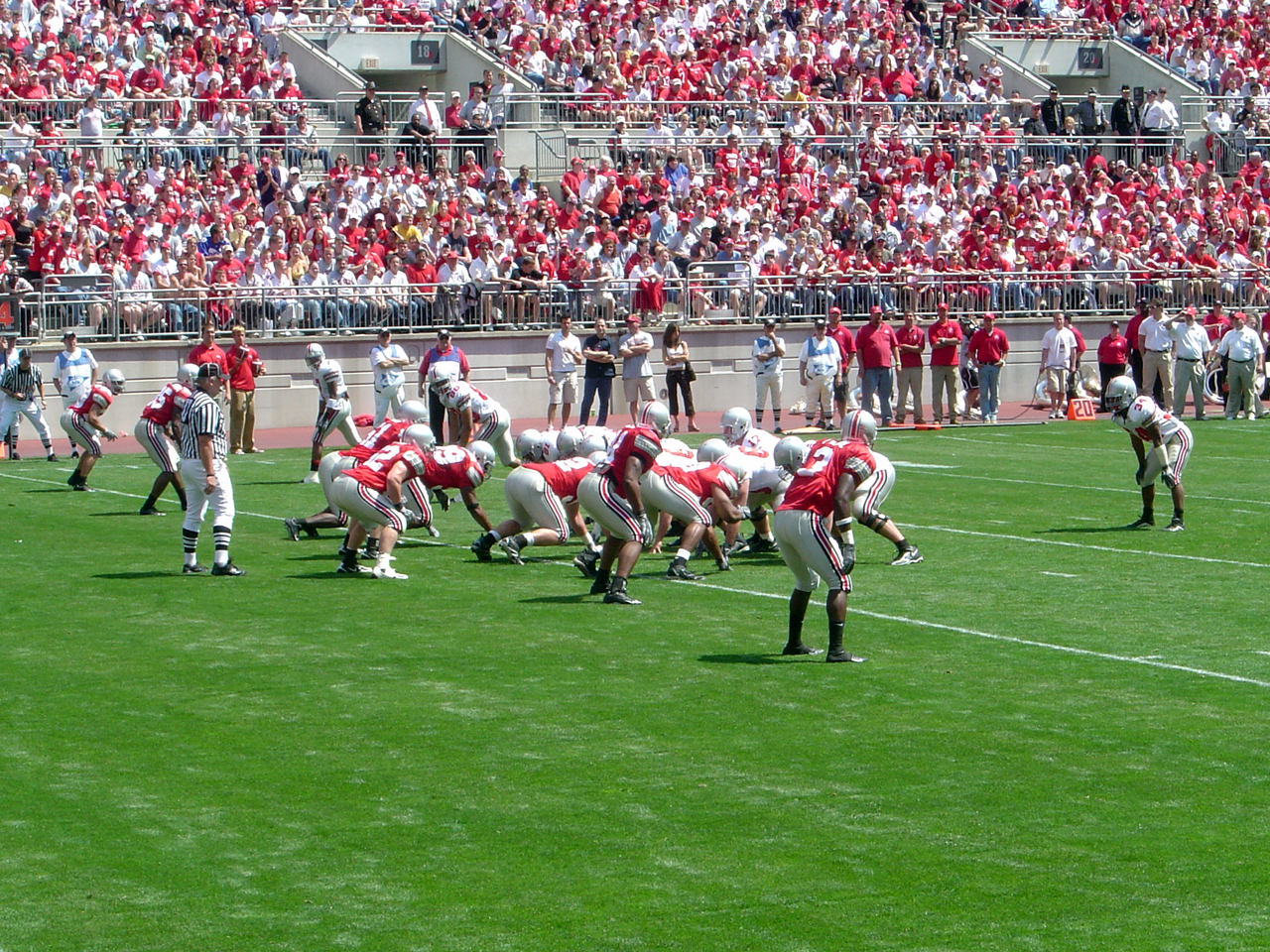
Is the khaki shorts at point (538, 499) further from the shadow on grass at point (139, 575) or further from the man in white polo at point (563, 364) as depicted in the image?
A: the man in white polo at point (563, 364)

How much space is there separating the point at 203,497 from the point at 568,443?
9.68 feet

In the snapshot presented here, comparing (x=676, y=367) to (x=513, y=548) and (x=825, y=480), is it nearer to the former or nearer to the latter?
(x=513, y=548)

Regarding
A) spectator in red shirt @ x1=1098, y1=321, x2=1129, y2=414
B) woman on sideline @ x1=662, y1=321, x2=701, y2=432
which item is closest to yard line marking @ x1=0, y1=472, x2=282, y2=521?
woman on sideline @ x1=662, y1=321, x2=701, y2=432

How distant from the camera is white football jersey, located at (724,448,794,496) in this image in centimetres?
1543

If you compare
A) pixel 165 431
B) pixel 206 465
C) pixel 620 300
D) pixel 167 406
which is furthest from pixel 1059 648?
pixel 620 300

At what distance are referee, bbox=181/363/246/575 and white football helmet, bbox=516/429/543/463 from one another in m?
2.48

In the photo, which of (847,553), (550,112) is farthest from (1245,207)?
(847,553)

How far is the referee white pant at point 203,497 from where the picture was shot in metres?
14.4

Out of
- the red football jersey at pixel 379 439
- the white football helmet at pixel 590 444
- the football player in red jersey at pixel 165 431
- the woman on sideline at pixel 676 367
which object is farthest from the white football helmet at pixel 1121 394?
the woman on sideline at pixel 676 367

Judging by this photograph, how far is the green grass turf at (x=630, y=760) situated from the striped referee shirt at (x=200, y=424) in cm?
96

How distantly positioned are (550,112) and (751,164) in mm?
3590

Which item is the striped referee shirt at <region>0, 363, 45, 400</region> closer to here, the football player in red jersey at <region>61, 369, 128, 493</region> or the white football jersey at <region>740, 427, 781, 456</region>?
the football player in red jersey at <region>61, 369, 128, 493</region>

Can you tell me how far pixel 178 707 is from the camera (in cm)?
1024

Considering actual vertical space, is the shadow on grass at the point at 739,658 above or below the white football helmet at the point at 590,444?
below
